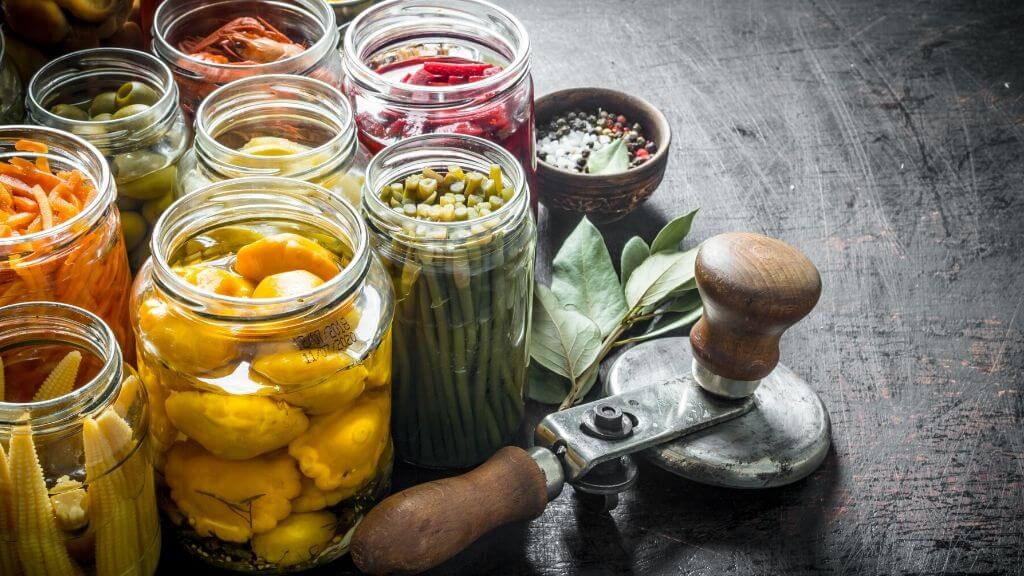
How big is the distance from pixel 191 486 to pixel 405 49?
50cm

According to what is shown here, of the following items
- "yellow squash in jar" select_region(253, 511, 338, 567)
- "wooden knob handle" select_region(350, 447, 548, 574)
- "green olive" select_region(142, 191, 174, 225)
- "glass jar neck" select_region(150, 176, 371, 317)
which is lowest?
"yellow squash in jar" select_region(253, 511, 338, 567)

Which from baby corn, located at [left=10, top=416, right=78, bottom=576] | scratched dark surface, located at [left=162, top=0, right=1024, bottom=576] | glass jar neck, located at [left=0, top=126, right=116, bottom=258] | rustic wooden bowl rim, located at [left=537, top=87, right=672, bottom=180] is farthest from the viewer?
rustic wooden bowl rim, located at [left=537, top=87, right=672, bottom=180]

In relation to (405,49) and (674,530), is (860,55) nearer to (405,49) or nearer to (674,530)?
(405,49)

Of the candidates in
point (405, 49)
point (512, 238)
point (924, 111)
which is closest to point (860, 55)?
point (924, 111)

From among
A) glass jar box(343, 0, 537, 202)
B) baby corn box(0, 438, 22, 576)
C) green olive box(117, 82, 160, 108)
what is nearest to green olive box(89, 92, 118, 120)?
green olive box(117, 82, 160, 108)

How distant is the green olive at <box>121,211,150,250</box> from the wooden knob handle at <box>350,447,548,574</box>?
37 centimetres

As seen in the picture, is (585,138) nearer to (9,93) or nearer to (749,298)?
(749,298)

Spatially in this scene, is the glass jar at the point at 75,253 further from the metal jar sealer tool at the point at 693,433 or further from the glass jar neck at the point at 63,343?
the metal jar sealer tool at the point at 693,433

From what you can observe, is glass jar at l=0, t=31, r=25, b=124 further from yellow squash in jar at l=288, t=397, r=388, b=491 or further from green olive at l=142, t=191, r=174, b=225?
yellow squash in jar at l=288, t=397, r=388, b=491

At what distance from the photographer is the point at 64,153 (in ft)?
2.93

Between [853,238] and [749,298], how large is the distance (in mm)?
410

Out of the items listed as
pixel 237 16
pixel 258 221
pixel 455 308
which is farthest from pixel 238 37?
pixel 455 308

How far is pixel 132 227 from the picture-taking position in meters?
1.00

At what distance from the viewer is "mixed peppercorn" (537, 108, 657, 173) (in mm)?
1248
